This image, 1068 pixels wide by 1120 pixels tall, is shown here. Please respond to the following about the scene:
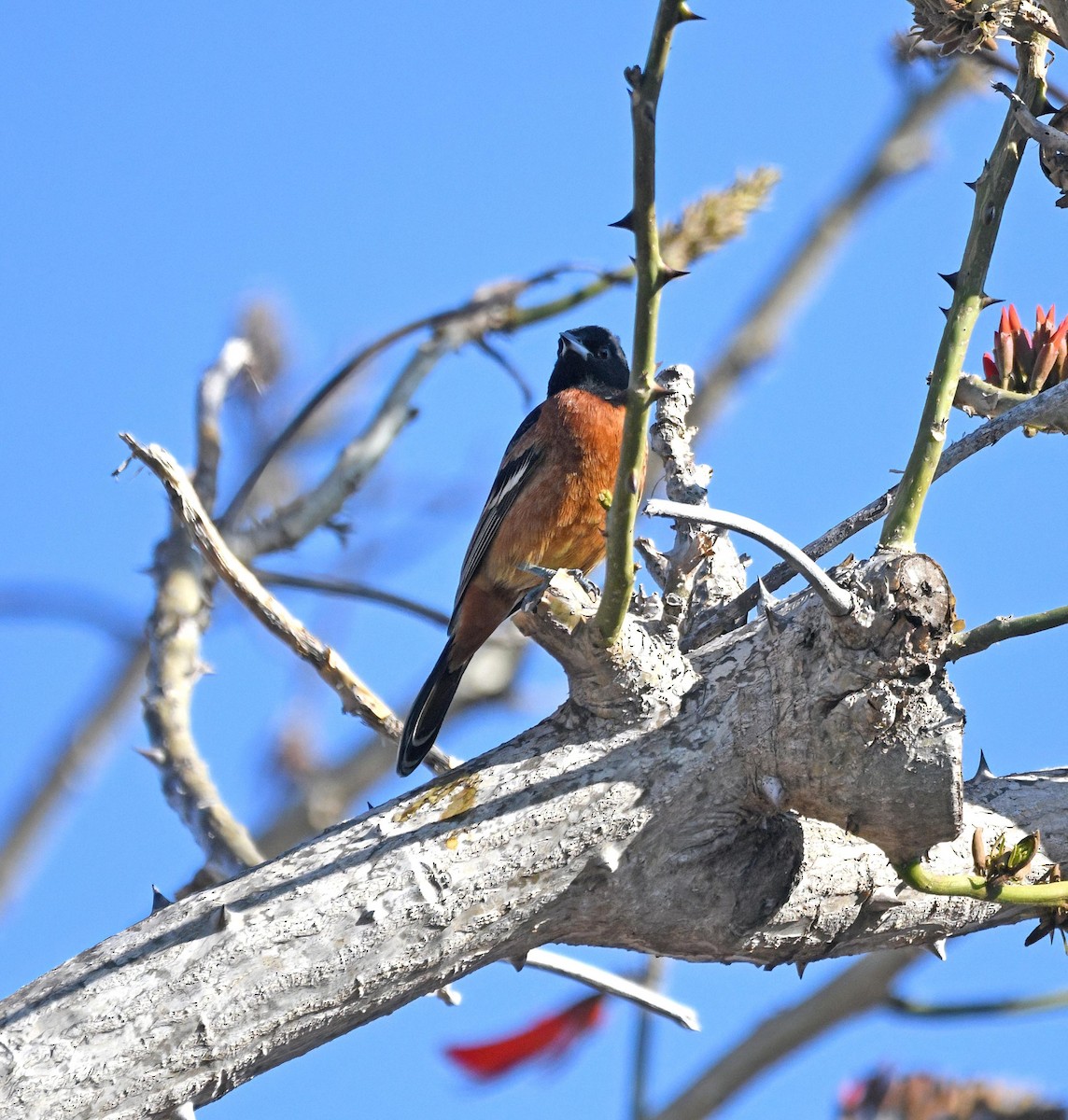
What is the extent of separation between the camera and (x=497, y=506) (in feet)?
20.3

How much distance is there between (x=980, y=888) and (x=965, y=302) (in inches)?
55.6

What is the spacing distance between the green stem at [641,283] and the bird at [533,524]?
2.83 metres

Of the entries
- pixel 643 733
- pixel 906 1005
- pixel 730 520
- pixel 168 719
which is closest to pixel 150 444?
pixel 168 719

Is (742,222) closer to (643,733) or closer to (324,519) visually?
(324,519)

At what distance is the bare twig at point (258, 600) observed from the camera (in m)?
4.05

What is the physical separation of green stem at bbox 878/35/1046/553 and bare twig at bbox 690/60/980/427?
228 inches

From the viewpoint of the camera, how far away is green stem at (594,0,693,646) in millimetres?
2189

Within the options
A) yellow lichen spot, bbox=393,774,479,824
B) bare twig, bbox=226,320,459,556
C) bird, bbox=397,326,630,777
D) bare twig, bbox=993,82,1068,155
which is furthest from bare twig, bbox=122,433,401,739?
bare twig, bbox=993,82,1068,155

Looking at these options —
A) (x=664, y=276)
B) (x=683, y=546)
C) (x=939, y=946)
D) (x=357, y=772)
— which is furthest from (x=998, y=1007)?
(x=357, y=772)

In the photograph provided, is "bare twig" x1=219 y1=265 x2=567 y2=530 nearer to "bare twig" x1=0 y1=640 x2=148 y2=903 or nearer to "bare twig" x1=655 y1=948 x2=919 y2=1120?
"bare twig" x1=0 y1=640 x2=148 y2=903

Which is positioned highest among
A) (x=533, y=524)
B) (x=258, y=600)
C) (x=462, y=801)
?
(x=533, y=524)

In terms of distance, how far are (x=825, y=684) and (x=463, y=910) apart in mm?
992

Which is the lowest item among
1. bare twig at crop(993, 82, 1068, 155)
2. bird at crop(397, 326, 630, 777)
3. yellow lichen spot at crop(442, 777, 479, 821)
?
yellow lichen spot at crop(442, 777, 479, 821)

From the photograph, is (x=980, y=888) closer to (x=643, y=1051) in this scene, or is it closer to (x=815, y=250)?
(x=643, y=1051)
